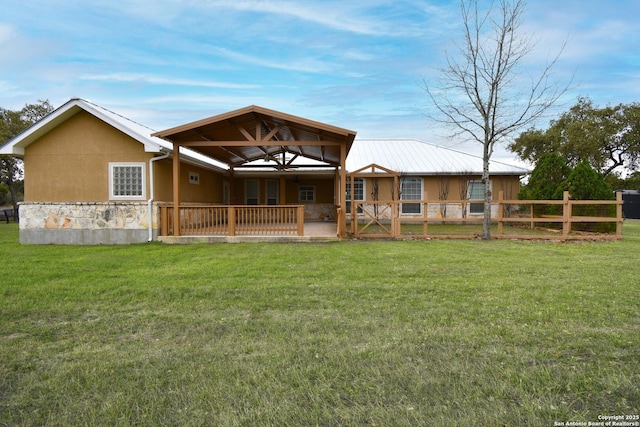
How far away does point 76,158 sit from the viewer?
38.9 ft

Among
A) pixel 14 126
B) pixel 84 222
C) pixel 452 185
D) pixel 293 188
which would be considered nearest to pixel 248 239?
pixel 84 222

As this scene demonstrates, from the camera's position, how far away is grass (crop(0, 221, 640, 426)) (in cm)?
243

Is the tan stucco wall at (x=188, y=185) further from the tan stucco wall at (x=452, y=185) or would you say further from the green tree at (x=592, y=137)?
the green tree at (x=592, y=137)

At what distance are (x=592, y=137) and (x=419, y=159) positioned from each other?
19.4 meters

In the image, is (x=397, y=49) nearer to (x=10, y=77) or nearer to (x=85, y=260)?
(x=85, y=260)

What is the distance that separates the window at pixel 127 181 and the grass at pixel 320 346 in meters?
5.20

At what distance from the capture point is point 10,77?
1941 cm

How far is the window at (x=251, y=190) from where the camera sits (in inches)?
791

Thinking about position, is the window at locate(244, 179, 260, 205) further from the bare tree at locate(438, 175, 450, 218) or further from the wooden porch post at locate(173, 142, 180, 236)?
the bare tree at locate(438, 175, 450, 218)

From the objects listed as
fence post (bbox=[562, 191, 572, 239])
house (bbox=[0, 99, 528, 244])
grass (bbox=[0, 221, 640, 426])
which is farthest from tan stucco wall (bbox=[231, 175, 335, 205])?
grass (bbox=[0, 221, 640, 426])

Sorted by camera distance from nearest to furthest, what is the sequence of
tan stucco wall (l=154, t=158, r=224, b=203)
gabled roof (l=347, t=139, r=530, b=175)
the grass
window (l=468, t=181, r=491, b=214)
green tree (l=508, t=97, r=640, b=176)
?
1. the grass
2. tan stucco wall (l=154, t=158, r=224, b=203)
3. gabled roof (l=347, t=139, r=530, b=175)
4. window (l=468, t=181, r=491, b=214)
5. green tree (l=508, t=97, r=640, b=176)

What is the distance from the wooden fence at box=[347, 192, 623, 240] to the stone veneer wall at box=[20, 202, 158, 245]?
684cm

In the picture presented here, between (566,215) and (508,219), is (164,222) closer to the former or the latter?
(508,219)

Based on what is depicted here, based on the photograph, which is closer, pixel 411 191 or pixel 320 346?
pixel 320 346
